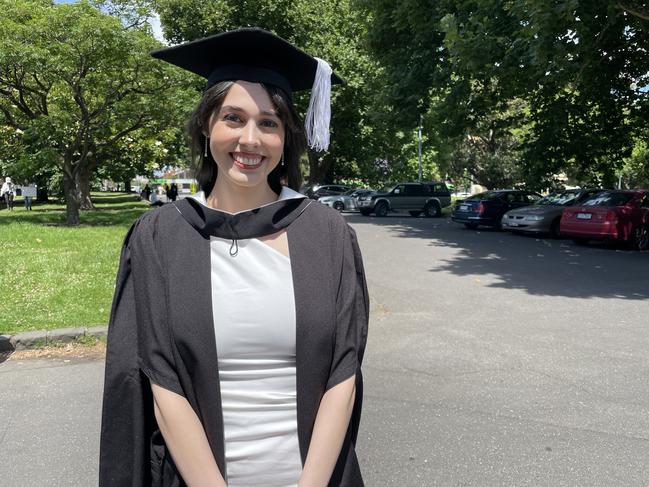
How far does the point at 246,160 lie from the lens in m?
1.55

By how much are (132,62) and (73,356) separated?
45.3ft

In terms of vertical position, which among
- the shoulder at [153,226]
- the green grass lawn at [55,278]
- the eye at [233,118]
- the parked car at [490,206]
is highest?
the eye at [233,118]

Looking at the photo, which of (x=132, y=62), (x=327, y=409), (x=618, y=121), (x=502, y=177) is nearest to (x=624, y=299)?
(x=327, y=409)

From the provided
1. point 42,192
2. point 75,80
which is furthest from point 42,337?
point 42,192

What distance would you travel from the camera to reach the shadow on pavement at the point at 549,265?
9312 millimetres

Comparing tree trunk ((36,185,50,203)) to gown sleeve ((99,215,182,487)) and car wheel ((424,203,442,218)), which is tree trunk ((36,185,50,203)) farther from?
gown sleeve ((99,215,182,487))

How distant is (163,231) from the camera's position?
1.51 m

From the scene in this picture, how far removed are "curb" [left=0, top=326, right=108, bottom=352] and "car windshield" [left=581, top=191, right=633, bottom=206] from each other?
43.9ft

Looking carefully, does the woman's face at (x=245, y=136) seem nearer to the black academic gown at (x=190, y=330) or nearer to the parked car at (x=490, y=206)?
the black academic gown at (x=190, y=330)

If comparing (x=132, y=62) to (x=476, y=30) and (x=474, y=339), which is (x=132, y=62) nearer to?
(x=476, y=30)

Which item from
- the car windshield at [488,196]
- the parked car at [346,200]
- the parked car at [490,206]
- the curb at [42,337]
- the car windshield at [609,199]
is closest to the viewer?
the curb at [42,337]

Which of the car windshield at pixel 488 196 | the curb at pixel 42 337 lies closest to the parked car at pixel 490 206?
the car windshield at pixel 488 196

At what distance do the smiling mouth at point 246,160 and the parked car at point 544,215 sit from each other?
1737cm

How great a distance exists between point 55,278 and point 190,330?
823cm
